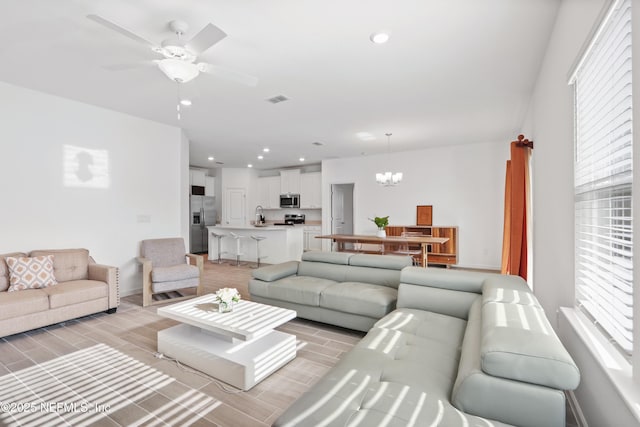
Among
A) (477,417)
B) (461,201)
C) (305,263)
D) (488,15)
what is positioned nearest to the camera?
(477,417)

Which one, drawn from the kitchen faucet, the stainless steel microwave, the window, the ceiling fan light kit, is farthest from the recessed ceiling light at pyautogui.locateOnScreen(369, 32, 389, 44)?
the kitchen faucet

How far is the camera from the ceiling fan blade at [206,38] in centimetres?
196

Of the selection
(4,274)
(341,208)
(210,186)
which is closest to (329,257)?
(4,274)

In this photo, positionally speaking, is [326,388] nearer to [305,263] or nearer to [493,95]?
[305,263]

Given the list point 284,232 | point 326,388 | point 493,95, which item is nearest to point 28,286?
point 326,388

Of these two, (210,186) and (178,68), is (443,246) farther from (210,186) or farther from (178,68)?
(210,186)

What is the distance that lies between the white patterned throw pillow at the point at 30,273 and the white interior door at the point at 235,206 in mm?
6246

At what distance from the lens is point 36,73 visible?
3.20m

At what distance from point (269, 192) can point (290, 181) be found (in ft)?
3.16

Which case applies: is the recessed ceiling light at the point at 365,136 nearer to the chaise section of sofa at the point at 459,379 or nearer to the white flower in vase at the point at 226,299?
the white flower in vase at the point at 226,299

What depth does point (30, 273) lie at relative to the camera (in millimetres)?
3355

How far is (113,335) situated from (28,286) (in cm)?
120

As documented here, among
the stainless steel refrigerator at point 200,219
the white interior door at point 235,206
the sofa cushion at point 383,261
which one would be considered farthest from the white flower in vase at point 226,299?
the white interior door at point 235,206

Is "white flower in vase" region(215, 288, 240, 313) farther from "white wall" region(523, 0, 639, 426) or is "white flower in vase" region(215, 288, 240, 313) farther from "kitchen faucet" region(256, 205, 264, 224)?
"kitchen faucet" region(256, 205, 264, 224)
